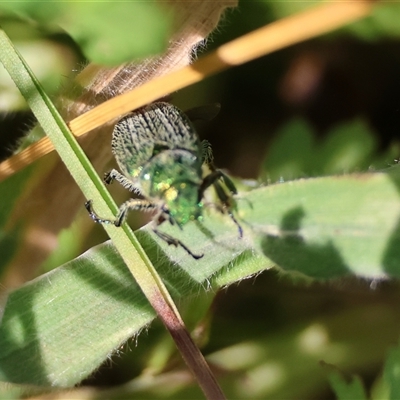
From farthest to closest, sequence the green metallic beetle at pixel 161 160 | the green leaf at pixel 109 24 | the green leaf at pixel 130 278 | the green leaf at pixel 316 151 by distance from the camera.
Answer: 1. the green leaf at pixel 316 151
2. the green metallic beetle at pixel 161 160
3. the green leaf at pixel 130 278
4. the green leaf at pixel 109 24

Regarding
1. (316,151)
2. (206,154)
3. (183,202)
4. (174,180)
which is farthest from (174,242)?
(316,151)

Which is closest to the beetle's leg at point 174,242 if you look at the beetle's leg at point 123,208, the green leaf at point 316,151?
the beetle's leg at point 123,208

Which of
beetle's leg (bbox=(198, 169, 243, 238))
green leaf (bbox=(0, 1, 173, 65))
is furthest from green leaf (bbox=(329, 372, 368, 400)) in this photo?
green leaf (bbox=(0, 1, 173, 65))

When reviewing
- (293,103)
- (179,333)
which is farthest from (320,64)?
(179,333)

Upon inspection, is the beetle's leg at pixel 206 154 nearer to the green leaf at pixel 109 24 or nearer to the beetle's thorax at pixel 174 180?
the beetle's thorax at pixel 174 180

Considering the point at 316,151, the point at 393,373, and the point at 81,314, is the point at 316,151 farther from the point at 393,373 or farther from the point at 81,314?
the point at 81,314

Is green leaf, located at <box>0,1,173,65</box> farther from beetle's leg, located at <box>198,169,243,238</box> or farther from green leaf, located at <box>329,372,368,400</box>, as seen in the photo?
green leaf, located at <box>329,372,368,400</box>

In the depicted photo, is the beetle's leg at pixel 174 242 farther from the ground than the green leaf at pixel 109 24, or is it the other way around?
the green leaf at pixel 109 24

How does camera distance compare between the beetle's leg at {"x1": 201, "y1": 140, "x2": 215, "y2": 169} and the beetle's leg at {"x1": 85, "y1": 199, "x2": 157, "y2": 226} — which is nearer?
the beetle's leg at {"x1": 85, "y1": 199, "x2": 157, "y2": 226}
